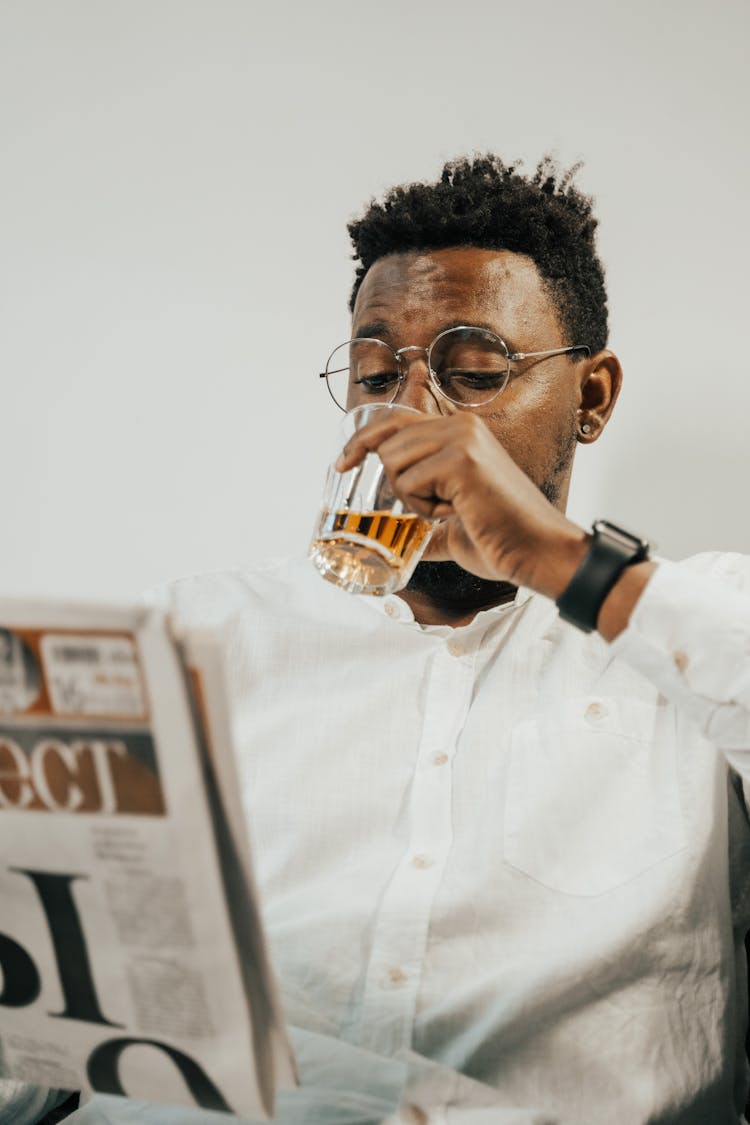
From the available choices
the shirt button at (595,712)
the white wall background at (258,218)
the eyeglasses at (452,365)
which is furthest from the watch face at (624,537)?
the white wall background at (258,218)

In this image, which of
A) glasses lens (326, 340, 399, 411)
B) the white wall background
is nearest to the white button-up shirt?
glasses lens (326, 340, 399, 411)

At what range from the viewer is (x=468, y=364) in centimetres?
128

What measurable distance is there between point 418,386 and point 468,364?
0.24 ft

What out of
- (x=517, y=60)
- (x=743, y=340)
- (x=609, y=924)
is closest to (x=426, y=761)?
(x=609, y=924)

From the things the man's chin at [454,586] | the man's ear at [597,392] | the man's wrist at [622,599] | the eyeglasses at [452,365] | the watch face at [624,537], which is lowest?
the man's chin at [454,586]

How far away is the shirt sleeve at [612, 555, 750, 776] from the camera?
0.83 metres

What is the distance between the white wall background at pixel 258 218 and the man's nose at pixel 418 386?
0.38 metres

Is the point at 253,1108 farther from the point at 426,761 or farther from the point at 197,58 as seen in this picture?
the point at 197,58

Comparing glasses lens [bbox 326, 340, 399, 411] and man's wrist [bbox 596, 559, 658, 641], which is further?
glasses lens [bbox 326, 340, 399, 411]

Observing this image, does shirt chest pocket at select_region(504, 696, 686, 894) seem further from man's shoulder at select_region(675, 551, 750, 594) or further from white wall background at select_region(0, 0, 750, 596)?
white wall background at select_region(0, 0, 750, 596)

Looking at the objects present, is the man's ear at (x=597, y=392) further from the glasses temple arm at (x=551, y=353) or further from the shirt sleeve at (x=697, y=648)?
the shirt sleeve at (x=697, y=648)

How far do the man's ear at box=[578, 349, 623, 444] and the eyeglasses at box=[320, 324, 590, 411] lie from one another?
0.15 m

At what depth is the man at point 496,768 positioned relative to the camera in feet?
2.86

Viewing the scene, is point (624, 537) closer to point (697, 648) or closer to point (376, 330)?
point (697, 648)
